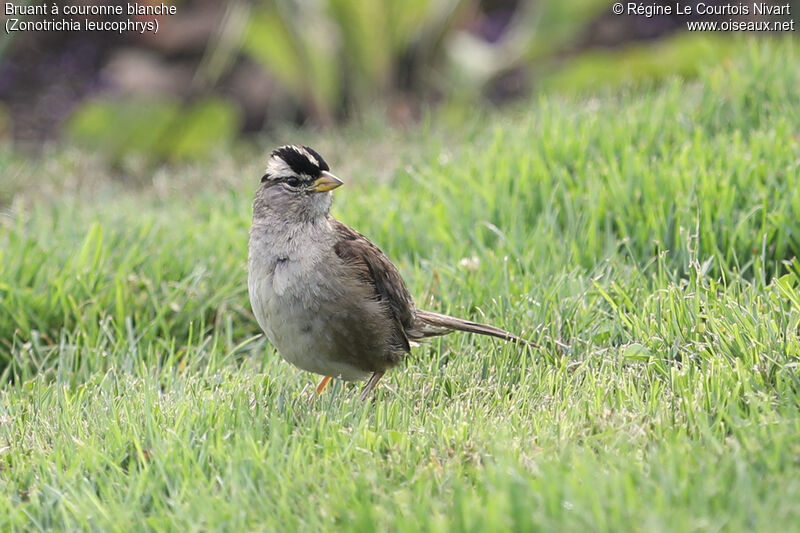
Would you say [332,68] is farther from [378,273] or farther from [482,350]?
[482,350]

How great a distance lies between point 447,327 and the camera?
167 inches

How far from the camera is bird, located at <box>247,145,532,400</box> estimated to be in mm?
3914

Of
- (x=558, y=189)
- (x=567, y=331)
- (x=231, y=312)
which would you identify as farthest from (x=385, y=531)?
(x=558, y=189)

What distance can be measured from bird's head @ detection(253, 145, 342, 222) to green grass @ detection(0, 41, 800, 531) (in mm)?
→ 679

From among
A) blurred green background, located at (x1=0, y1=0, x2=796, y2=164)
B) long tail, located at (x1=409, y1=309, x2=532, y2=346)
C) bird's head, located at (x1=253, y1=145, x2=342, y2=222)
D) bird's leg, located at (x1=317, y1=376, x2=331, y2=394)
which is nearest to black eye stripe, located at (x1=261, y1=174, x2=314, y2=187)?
bird's head, located at (x1=253, y1=145, x2=342, y2=222)

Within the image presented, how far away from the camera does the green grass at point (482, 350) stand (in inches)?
111

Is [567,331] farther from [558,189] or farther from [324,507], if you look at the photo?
[324,507]

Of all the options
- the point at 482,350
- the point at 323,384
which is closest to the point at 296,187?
the point at 323,384

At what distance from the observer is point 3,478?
3.40m

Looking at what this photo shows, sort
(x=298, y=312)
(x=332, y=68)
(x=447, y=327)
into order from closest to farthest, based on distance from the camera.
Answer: (x=298, y=312) → (x=447, y=327) → (x=332, y=68)

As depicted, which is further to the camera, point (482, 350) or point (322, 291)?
point (482, 350)

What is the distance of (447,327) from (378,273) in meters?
0.37

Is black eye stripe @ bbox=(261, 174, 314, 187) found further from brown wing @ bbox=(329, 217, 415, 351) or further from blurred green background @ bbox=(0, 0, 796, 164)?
blurred green background @ bbox=(0, 0, 796, 164)

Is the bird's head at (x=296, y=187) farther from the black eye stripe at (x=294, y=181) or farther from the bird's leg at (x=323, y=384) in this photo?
the bird's leg at (x=323, y=384)
